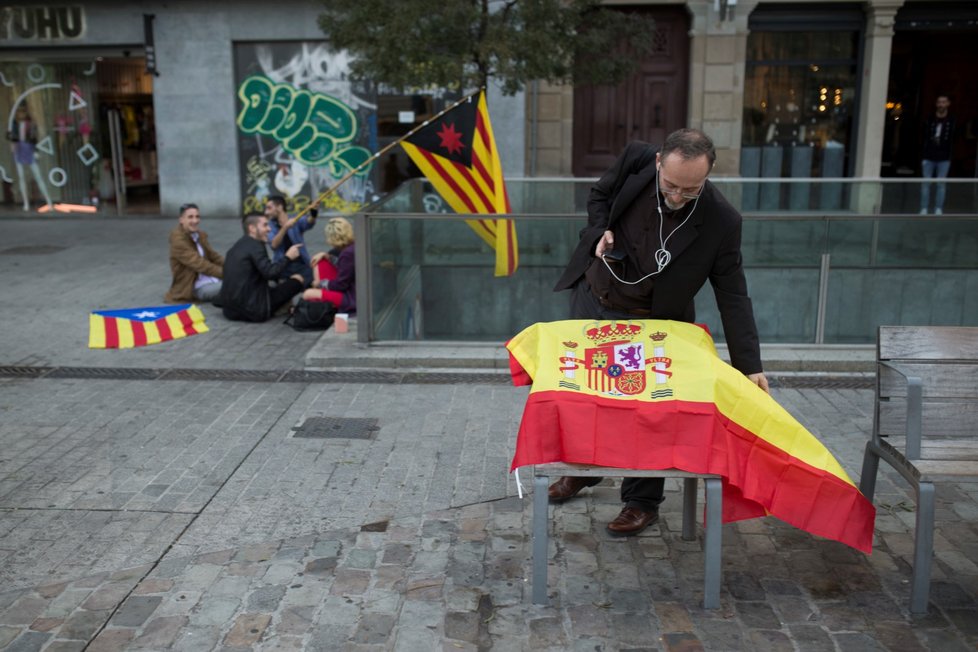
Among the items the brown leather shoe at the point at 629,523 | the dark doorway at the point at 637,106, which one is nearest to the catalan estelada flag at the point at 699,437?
the brown leather shoe at the point at 629,523

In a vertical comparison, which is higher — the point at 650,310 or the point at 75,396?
the point at 650,310

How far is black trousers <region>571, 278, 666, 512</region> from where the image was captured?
470 cm

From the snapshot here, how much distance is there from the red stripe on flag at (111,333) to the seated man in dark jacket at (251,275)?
102 cm

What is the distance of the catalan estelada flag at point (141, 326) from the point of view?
8.57 meters

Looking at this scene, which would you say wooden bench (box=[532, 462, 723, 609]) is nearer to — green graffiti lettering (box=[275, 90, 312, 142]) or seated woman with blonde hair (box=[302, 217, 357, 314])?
seated woman with blonde hair (box=[302, 217, 357, 314])

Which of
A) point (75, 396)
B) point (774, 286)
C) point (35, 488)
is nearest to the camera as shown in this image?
point (35, 488)

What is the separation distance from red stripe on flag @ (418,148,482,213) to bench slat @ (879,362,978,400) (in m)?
5.04

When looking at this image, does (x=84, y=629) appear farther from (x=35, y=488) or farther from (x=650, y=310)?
(x=650, y=310)

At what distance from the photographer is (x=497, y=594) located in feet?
13.9

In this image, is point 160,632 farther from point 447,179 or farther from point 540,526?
point 447,179

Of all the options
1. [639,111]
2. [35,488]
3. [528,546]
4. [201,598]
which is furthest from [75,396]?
[639,111]

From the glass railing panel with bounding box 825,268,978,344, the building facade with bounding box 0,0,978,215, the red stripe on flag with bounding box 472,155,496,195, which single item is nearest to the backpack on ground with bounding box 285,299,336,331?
the red stripe on flag with bounding box 472,155,496,195

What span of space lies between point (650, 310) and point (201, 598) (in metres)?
2.38

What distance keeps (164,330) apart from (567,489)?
509cm
